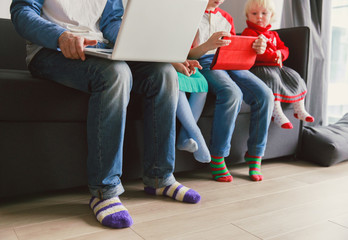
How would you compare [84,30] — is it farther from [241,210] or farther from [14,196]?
[241,210]

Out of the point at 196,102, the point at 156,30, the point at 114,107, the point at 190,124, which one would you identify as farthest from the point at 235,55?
the point at 114,107

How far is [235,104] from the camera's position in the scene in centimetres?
158

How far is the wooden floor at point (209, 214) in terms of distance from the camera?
1.08 m

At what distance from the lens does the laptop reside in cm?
106

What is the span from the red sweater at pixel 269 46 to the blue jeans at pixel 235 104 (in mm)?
190

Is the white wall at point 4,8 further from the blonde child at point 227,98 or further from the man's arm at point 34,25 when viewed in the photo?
the blonde child at point 227,98

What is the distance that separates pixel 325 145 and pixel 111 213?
1.25 metres

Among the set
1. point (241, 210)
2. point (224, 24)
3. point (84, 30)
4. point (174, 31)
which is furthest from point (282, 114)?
point (84, 30)

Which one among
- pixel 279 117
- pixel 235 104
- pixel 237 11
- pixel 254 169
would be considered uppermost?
pixel 237 11

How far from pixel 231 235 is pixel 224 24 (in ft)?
3.57

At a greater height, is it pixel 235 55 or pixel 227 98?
pixel 235 55

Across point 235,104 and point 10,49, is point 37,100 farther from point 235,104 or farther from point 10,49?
point 235,104

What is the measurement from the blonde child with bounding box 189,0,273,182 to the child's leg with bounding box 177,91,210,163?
136mm

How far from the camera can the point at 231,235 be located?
1081 millimetres
